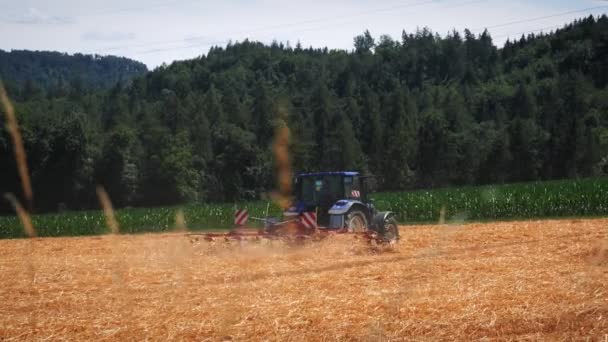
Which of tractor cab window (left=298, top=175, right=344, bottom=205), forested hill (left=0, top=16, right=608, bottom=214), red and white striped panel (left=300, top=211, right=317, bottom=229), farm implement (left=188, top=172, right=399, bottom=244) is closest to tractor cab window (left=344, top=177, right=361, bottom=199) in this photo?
farm implement (left=188, top=172, right=399, bottom=244)

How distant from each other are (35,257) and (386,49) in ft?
449

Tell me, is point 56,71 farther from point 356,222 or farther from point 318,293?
point 318,293

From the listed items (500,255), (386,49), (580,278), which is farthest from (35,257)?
(386,49)

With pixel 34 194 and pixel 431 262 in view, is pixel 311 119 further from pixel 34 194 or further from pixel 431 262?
pixel 431 262

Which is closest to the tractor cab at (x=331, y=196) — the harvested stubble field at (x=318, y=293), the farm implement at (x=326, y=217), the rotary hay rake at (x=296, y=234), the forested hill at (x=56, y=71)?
the farm implement at (x=326, y=217)

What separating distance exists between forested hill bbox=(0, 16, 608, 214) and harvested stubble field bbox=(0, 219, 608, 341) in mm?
40327

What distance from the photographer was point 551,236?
17859mm

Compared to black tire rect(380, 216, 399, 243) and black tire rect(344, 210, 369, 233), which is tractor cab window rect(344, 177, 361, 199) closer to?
black tire rect(344, 210, 369, 233)

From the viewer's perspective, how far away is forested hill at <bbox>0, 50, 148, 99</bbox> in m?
113

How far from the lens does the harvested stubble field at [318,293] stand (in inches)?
282

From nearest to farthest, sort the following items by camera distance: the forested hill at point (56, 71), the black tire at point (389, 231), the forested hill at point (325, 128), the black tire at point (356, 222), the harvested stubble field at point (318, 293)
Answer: the harvested stubble field at point (318, 293), the black tire at point (389, 231), the black tire at point (356, 222), the forested hill at point (325, 128), the forested hill at point (56, 71)

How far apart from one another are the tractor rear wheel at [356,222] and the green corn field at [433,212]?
42.8 ft

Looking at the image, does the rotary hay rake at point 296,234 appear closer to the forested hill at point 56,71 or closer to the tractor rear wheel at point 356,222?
the tractor rear wheel at point 356,222

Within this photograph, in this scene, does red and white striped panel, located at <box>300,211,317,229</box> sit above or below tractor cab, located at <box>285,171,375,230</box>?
below
